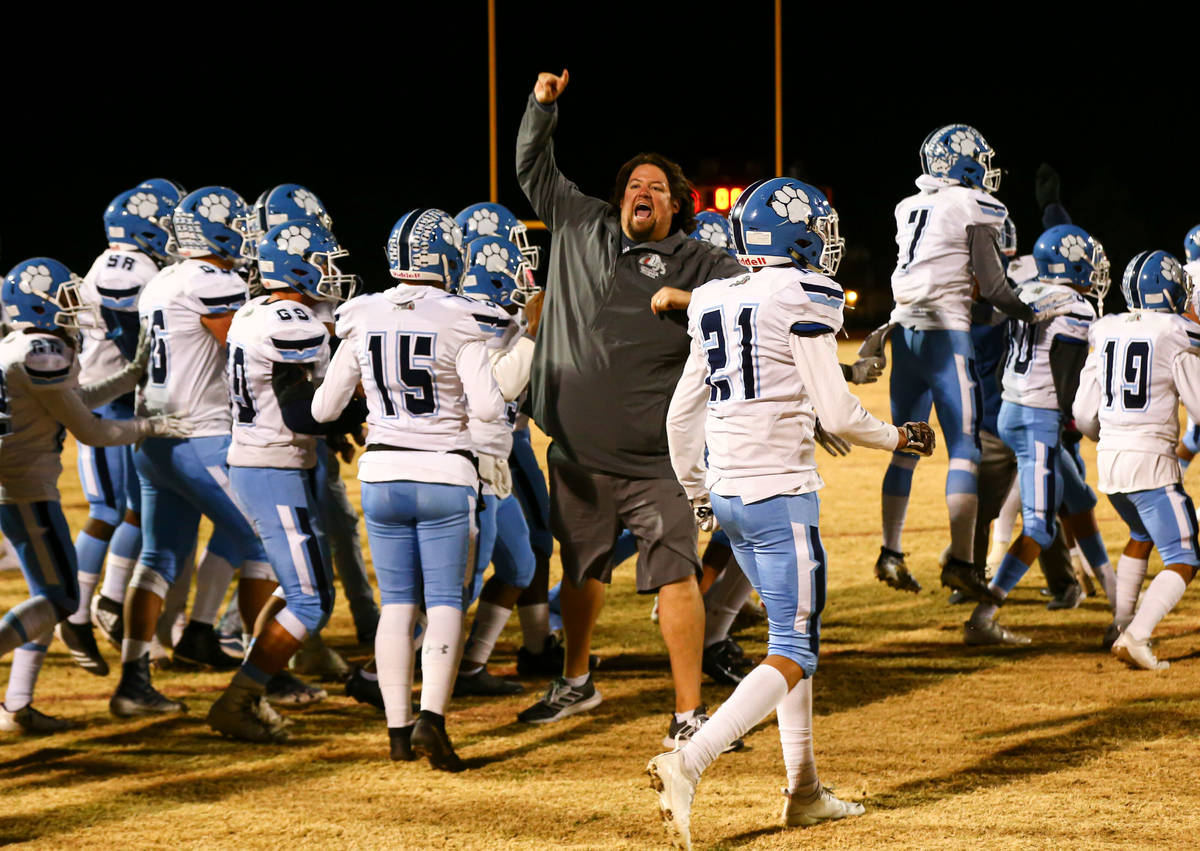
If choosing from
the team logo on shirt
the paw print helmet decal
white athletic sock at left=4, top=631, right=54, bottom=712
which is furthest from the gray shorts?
the paw print helmet decal

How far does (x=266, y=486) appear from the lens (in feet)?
18.4

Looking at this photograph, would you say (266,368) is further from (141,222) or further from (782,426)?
(782,426)

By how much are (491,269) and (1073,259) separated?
3078mm

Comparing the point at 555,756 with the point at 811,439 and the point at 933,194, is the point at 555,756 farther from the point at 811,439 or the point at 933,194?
the point at 933,194

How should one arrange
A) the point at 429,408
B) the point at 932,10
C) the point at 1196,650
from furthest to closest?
the point at 932,10 → the point at 1196,650 → the point at 429,408

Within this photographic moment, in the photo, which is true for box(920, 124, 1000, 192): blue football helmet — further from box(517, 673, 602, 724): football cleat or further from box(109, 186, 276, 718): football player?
box(109, 186, 276, 718): football player

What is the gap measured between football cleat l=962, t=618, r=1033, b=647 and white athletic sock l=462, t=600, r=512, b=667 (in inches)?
93.7

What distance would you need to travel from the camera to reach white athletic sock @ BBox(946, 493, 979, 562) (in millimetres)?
7043

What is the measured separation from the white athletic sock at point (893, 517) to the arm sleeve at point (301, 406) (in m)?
3.01

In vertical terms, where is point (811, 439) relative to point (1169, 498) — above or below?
above

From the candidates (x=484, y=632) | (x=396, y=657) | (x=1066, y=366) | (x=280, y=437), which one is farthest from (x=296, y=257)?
(x=1066, y=366)

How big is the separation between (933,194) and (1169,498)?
206 centimetres

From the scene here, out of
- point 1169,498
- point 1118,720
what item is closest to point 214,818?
point 1118,720

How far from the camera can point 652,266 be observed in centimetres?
543
